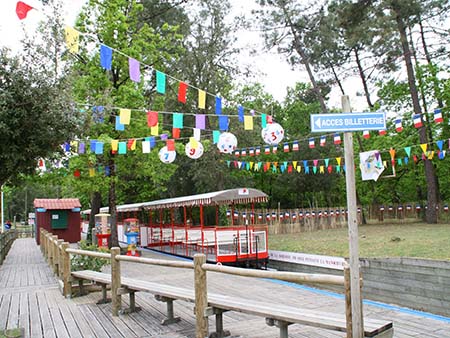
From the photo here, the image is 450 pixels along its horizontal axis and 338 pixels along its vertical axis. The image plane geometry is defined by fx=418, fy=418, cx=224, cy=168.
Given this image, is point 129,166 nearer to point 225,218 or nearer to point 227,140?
point 227,140

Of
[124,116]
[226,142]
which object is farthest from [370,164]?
[124,116]

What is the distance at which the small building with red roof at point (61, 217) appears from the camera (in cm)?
2148

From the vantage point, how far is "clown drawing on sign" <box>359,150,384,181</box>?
17000mm

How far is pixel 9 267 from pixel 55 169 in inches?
143

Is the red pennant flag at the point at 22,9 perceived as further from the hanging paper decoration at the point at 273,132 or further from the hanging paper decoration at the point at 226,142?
the hanging paper decoration at the point at 226,142

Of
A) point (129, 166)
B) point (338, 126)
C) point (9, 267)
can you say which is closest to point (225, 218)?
point (129, 166)

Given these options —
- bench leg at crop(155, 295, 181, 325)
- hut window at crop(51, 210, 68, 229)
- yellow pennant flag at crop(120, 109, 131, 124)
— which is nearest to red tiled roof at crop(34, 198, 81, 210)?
hut window at crop(51, 210, 68, 229)

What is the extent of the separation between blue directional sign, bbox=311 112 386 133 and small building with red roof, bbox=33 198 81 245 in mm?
20010

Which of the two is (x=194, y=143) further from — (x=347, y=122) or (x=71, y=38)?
(x=347, y=122)

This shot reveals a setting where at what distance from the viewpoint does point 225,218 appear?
76.1 ft

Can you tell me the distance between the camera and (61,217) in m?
21.8

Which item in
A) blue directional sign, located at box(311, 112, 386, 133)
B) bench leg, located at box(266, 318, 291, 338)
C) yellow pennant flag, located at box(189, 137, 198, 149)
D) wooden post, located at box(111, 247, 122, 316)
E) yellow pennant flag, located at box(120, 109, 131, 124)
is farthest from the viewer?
yellow pennant flag, located at box(189, 137, 198, 149)

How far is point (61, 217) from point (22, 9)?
55.9 ft

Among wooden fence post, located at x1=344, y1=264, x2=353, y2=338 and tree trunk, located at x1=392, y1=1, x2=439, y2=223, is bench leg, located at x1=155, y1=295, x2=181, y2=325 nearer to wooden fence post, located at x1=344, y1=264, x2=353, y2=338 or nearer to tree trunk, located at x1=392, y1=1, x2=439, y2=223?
wooden fence post, located at x1=344, y1=264, x2=353, y2=338
